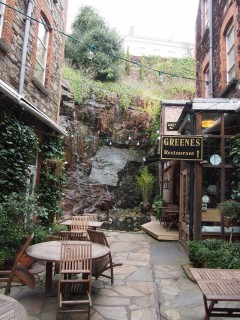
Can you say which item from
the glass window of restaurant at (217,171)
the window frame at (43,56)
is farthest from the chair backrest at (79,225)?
the window frame at (43,56)

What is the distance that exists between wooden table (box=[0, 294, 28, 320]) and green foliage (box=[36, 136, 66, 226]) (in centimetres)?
558

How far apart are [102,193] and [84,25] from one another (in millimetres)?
14595

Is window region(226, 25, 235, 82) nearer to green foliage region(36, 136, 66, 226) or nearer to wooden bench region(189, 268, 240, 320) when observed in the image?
green foliage region(36, 136, 66, 226)

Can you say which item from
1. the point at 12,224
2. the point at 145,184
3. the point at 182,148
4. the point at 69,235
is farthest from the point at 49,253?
the point at 145,184

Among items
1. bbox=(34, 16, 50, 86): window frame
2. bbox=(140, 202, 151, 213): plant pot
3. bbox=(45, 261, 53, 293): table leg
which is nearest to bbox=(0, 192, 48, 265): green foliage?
bbox=(45, 261, 53, 293): table leg

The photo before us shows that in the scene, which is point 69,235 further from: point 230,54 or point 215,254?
point 230,54

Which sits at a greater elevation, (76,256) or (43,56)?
(43,56)

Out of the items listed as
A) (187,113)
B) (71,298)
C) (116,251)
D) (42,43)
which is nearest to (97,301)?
(71,298)

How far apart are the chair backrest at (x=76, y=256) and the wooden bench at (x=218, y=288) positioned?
1488mm

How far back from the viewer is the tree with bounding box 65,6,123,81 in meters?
19.6

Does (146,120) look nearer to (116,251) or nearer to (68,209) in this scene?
(68,209)

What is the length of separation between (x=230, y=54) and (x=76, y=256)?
7.47m

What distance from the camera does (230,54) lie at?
8078 mm

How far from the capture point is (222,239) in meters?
6.32
